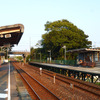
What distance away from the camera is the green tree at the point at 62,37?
65938mm

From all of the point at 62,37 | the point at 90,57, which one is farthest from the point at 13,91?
the point at 62,37

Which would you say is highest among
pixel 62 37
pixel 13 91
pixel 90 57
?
pixel 62 37

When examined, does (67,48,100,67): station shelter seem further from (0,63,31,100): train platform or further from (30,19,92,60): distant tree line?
(30,19,92,60): distant tree line

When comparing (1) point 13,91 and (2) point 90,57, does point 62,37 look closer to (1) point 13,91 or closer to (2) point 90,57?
(2) point 90,57

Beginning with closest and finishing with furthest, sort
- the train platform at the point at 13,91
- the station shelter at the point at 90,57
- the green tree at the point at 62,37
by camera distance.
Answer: the train platform at the point at 13,91, the station shelter at the point at 90,57, the green tree at the point at 62,37

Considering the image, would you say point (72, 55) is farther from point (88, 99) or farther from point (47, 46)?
point (88, 99)

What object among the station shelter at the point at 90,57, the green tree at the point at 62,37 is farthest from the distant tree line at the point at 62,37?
the station shelter at the point at 90,57

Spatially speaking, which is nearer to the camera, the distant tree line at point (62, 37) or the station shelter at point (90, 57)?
the station shelter at point (90, 57)

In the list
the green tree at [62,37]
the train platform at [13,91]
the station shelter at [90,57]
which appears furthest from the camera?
the green tree at [62,37]

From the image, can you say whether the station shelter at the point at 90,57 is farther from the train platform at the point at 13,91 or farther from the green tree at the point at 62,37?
the green tree at the point at 62,37

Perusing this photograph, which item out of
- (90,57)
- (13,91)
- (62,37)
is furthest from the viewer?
(62,37)

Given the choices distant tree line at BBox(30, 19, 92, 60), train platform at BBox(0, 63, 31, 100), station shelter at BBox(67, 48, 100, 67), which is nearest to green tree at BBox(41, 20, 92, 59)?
distant tree line at BBox(30, 19, 92, 60)

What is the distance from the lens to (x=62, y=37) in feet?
220

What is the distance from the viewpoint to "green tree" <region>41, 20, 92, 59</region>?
65.9 m
